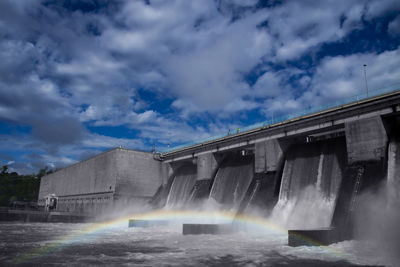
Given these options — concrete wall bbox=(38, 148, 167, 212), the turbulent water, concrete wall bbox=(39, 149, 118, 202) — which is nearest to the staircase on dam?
the turbulent water

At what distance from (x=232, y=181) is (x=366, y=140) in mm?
11958

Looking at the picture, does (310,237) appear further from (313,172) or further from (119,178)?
(119,178)

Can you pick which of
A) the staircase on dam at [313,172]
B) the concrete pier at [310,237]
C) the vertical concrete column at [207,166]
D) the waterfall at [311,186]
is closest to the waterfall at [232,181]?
the staircase on dam at [313,172]

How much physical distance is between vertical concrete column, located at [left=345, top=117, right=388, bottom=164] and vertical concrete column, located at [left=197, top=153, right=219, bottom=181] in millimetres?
Result: 13544

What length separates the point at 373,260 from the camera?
9.47m

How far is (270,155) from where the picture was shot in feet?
74.7

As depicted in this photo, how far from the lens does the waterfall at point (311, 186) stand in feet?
56.9

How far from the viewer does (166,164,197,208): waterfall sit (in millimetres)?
30719

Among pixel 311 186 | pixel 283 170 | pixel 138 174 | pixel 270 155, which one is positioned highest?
pixel 270 155

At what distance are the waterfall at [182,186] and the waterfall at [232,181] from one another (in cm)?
408

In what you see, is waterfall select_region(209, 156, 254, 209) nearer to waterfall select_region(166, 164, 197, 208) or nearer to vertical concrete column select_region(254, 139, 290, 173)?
A: vertical concrete column select_region(254, 139, 290, 173)

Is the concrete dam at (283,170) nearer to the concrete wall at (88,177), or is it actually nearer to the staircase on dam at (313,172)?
the staircase on dam at (313,172)

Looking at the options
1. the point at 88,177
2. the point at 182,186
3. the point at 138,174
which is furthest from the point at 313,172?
the point at 88,177

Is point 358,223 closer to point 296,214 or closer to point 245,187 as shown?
point 296,214
